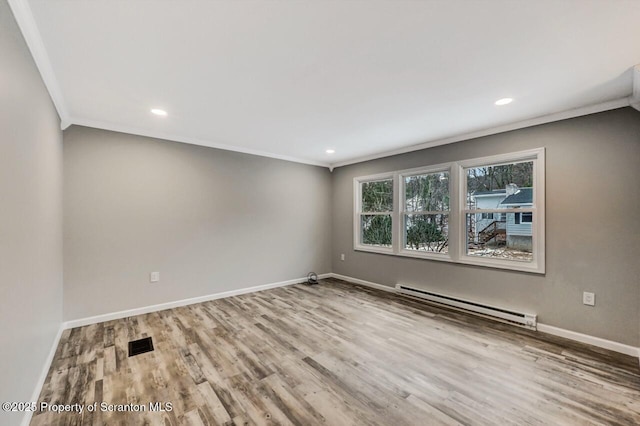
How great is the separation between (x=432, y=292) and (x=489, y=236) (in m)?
1.13

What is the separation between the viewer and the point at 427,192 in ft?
13.6

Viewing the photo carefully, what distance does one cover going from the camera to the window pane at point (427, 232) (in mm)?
3914

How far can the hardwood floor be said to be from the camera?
1704 millimetres

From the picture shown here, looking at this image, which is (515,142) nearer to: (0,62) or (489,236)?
(489,236)

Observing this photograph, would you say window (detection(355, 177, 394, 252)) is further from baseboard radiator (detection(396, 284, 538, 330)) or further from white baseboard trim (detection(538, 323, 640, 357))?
white baseboard trim (detection(538, 323, 640, 357))

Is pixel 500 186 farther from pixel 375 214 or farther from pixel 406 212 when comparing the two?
pixel 375 214

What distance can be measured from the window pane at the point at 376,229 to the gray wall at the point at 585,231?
60.6 inches

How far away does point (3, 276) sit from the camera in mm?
1304

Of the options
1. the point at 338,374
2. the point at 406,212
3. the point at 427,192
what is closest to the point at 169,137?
the point at 338,374

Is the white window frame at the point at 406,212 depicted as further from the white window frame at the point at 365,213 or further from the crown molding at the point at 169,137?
the crown molding at the point at 169,137

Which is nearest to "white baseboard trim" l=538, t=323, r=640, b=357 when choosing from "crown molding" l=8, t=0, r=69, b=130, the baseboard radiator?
the baseboard radiator

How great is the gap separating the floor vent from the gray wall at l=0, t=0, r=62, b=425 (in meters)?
0.60

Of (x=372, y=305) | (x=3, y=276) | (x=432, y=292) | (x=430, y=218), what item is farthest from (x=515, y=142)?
(x=3, y=276)

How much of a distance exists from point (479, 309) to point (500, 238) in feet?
3.13
